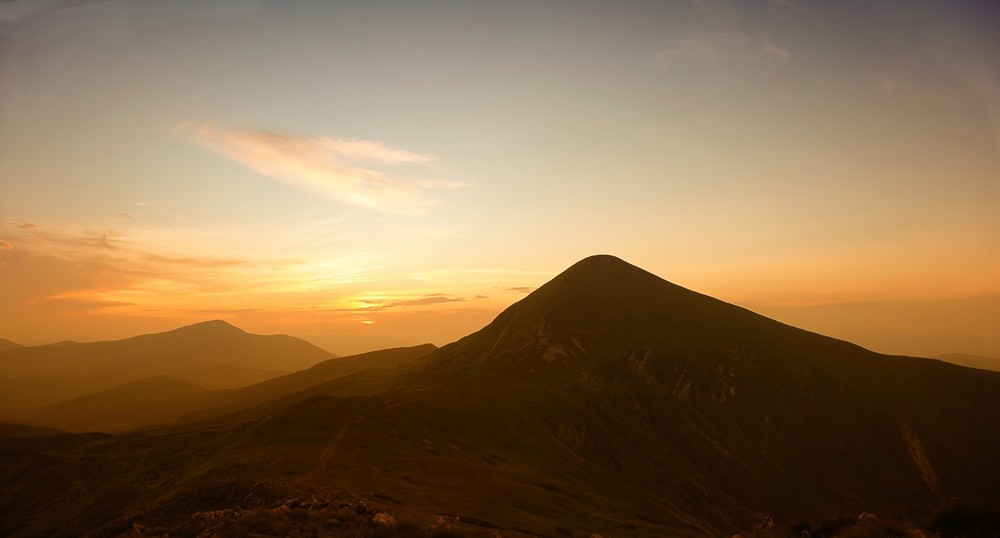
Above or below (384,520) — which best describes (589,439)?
below

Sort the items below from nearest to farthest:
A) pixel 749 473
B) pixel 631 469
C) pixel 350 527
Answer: pixel 350 527
pixel 631 469
pixel 749 473

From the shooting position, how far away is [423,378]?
387 ft

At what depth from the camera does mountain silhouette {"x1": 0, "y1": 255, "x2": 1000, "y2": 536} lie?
1518 inches

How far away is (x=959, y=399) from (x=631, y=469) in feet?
346

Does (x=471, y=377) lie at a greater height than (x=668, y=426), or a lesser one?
greater

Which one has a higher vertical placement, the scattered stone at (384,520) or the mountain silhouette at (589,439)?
the scattered stone at (384,520)

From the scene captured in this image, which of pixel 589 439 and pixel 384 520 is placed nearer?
pixel 384 520

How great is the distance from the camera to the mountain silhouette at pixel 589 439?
38562mm

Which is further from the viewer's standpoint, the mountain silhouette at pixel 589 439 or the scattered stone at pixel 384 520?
the mountain silhouette at pixel 589 439

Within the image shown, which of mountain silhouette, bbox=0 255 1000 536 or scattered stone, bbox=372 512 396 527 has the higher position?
scattered stone, bbox=372 512 396 527

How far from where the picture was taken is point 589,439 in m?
79.5

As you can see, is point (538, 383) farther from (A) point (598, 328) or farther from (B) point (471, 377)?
(A) point (598, 328)

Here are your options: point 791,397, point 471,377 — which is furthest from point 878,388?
point 471,377

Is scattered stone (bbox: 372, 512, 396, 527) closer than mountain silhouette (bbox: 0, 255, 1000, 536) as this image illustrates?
Yes
